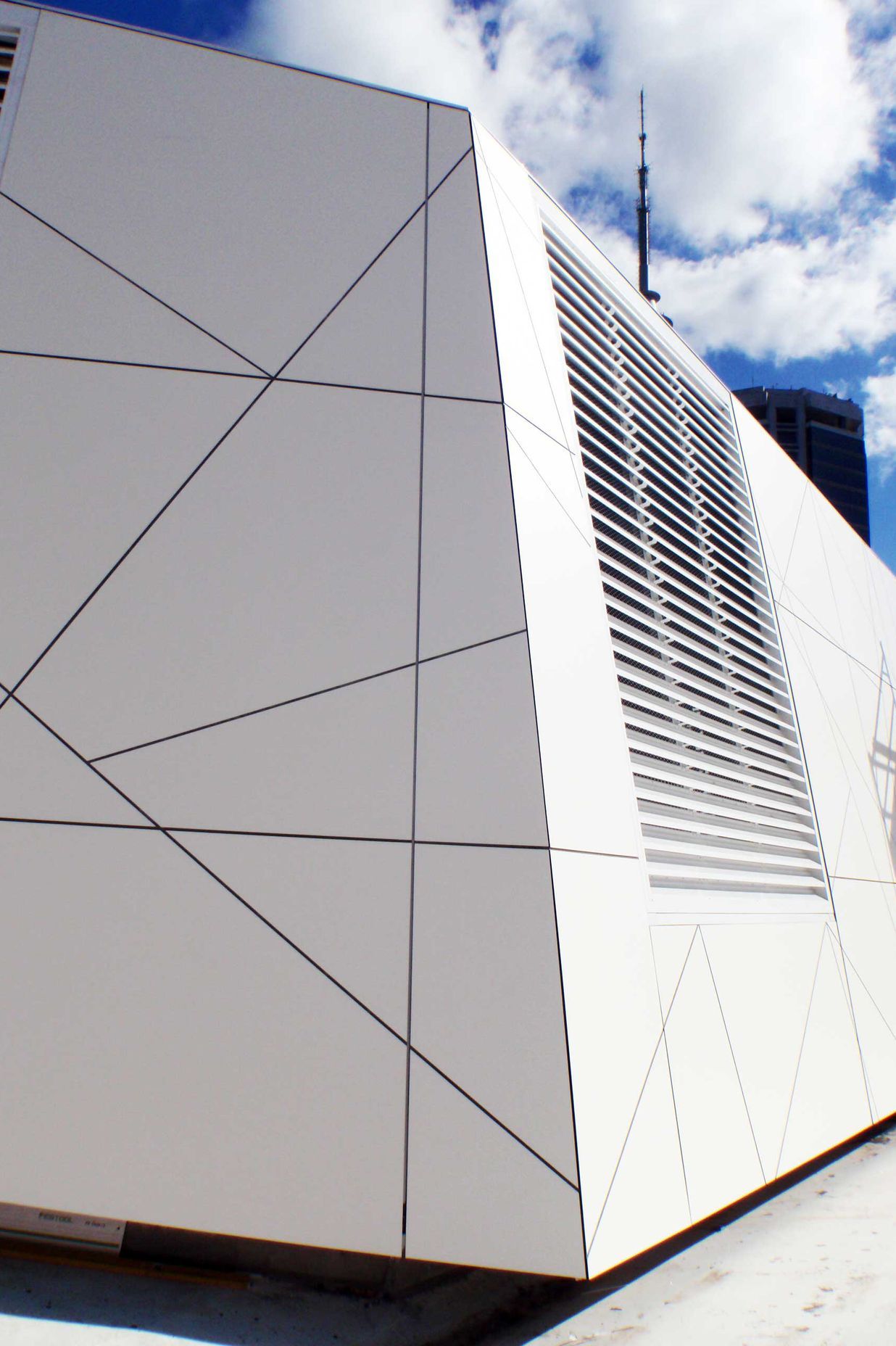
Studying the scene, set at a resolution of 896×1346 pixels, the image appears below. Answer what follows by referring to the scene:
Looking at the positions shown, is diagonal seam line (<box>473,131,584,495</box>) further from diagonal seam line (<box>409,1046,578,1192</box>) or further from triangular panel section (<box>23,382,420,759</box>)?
diagonal seam line (<box>409,1046,578,1192</box>)

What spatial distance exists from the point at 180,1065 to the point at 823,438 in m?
58.1

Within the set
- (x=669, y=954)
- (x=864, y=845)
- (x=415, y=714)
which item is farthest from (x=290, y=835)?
(x=864, y=845)

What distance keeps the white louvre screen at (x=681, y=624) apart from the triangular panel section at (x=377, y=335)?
127cm

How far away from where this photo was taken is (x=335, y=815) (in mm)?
2891

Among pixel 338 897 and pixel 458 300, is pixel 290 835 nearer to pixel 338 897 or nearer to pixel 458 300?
pixel 338 897

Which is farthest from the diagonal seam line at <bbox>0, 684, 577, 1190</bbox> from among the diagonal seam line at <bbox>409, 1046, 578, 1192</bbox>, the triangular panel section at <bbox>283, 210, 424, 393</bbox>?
the triangular panel section at <bbox>283, 210, 424, 393</bbox>

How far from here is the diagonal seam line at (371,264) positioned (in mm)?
3588

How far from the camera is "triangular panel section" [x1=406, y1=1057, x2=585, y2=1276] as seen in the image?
2.44 meters

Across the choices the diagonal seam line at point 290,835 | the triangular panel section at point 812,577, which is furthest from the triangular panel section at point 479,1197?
the triangular panel section at point 812,577

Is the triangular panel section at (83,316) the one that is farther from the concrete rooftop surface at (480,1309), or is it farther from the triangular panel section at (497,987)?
the concrete rooftop surface at (480,1309)

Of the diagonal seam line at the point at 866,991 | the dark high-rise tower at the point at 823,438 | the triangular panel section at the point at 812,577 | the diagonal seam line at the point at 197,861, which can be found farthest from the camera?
the dark high-rise tower at the point at 823,438

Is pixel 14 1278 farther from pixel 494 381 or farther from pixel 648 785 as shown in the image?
pixel 494 381

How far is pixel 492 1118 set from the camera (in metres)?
2.57

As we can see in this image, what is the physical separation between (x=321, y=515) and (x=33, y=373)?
4.73 ft
